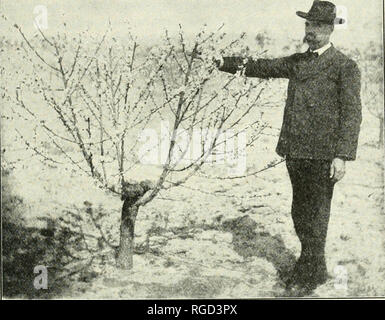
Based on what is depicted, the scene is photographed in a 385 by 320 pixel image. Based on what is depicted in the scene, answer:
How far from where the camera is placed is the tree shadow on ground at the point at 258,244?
395 cm

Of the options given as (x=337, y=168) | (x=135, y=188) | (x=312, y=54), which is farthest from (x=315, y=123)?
(x=135, y=188)

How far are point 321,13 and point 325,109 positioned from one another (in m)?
0.61

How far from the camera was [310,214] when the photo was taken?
3881 mm

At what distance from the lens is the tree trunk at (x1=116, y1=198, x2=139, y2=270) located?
3.97m

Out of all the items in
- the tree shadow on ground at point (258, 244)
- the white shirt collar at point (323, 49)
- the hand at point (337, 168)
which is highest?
the white shirt collar at point (323, 49)

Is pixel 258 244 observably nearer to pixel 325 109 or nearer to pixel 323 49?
pixel 325 109

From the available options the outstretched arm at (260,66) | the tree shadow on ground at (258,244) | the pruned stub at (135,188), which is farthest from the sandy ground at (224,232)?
the outstretched arm at (260,66)

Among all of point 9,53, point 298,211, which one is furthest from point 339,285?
point 9,53

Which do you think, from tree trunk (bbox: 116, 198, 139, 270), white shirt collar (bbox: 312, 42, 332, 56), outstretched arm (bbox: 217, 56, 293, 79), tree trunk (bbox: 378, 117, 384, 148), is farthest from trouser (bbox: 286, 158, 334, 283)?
tree trunk (bbox: 116, 198, 139, 270)

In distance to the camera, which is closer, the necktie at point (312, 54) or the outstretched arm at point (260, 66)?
the necktie at point (312, 54)

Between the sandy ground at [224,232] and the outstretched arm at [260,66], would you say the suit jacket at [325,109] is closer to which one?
the outstretched arm at [260,66]

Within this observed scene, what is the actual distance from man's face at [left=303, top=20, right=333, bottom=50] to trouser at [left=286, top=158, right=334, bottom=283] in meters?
0.73

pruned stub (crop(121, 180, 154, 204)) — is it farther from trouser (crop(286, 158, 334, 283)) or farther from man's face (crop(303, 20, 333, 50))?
Result: man's face (crop(303, 20, 333, 50))
